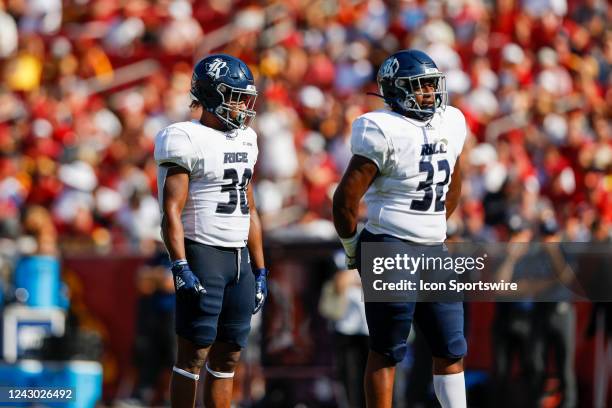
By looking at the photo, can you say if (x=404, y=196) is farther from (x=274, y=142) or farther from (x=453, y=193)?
(x=274, y=142)

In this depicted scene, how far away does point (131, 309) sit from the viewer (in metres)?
12.4

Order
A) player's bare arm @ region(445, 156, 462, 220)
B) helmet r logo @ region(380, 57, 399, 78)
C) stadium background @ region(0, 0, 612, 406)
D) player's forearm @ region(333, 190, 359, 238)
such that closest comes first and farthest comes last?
player's forearm @ region(333, 190, 359, 238) < helmet r logo @ region(380, 57, 399, 78) < player's bare arm @ region(445, 156, 462, 220) < stadium background @ region(0, 0, 612, 406)

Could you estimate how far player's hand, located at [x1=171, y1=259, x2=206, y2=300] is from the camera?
21.0 feet

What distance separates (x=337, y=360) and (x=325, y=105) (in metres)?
4.65

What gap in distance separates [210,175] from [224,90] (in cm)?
44

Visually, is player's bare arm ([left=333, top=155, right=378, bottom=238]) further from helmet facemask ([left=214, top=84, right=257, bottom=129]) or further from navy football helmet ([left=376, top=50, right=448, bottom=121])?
helmet facemask ([left=214, top=84, right=257, bottom=129])

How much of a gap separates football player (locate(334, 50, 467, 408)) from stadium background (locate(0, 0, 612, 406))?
3.06 metres

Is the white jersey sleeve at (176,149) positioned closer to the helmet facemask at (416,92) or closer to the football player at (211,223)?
the football player at (211,223)

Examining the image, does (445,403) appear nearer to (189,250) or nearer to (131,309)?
(189,250)

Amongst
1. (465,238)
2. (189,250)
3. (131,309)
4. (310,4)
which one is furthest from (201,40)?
(189,250)

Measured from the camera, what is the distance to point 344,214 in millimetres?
6523

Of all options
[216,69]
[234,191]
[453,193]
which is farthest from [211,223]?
[453,193]

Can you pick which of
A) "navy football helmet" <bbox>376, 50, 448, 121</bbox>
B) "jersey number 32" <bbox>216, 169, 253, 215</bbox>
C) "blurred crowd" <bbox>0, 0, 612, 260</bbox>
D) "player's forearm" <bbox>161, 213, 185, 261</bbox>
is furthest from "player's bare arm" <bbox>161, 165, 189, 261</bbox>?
"blurred crowd" <bbox>0, 0, 612, 260</bbox>

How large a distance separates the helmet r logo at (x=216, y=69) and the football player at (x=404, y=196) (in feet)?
2.45
